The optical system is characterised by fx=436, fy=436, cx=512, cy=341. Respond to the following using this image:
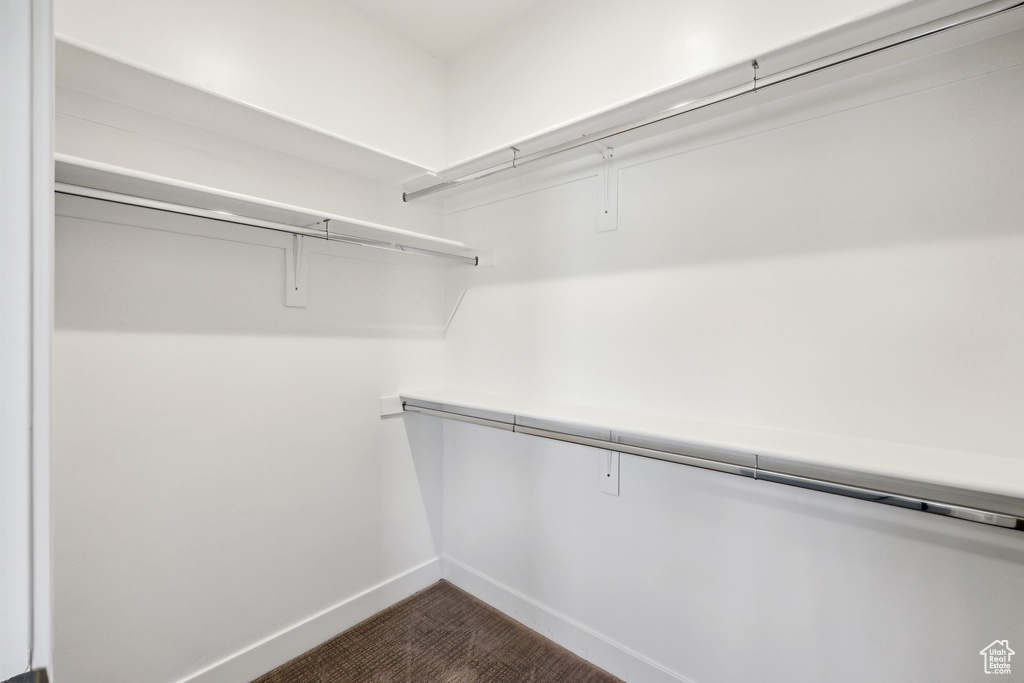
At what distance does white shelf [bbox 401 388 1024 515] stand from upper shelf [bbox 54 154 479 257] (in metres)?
0.85

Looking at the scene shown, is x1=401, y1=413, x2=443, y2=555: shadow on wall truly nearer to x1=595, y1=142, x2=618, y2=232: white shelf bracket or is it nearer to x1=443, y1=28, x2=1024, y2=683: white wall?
x1=443, y1=28, x2=1024, y2=683: white wall

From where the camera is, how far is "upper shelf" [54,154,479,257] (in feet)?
3.34

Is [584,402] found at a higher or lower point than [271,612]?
higher

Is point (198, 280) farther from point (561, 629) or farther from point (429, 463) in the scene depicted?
point (561, 629)

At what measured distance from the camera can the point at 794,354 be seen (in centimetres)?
124

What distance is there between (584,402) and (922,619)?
1.06 meters

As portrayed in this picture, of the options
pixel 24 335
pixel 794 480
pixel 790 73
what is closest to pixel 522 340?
pixel 794 480

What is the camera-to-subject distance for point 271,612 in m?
1.63

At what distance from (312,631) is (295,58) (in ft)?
7.23

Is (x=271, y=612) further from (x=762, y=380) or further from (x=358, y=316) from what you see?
(x=762, y=380)

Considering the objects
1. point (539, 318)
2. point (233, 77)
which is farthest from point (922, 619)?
point (233, 77)

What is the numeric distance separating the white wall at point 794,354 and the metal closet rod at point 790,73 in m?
0.21

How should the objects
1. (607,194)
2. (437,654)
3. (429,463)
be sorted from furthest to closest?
1. (429,463)
2. (437,654)
3. (607,194)

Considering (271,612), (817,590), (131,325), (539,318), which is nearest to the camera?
(817,590)
